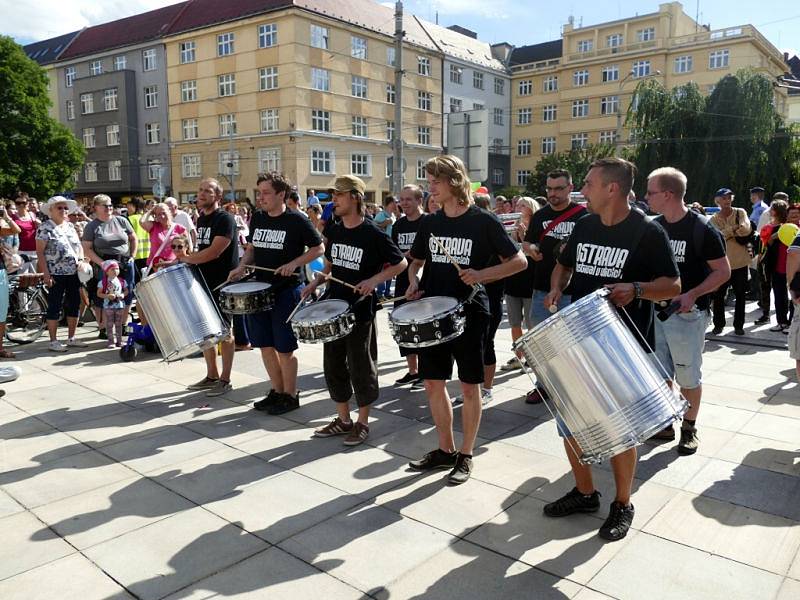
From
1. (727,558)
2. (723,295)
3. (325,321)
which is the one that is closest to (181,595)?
(325,321)

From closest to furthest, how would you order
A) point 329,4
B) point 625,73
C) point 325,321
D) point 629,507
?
point 629,507 < point 325,321 < point 329,4 < point 625,73

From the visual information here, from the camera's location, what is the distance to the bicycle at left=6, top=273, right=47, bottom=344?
866 cm

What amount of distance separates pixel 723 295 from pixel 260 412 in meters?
6.39

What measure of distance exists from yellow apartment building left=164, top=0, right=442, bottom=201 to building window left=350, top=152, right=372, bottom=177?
0.07 m

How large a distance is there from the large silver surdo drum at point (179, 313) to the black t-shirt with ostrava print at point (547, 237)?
2.75m

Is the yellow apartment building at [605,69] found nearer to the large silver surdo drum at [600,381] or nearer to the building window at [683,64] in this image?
the building window at [683,64]

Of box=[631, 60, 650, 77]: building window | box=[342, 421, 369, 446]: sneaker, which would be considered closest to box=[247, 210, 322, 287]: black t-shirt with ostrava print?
box=[342, 421, 369, 446]: sneaker

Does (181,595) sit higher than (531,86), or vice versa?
(531,86)

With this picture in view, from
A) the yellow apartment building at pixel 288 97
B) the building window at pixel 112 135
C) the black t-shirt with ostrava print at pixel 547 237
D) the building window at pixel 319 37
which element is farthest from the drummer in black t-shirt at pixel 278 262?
the building window at pixel 112 135

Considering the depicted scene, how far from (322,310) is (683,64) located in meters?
52.2

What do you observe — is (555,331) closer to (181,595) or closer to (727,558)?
(727,558)

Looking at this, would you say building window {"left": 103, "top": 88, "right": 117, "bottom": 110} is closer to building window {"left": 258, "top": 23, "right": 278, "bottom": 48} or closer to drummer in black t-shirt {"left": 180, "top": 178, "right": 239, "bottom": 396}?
building window {"left": 258, "top": 23, "right": 278, "bottom": 48}

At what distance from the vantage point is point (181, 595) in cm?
285

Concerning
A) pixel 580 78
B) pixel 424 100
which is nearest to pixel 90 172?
pixel 424 100
